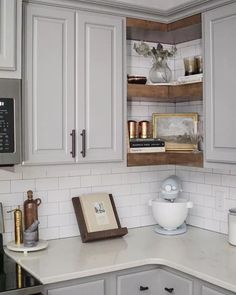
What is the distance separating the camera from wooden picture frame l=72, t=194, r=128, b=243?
8.96ft

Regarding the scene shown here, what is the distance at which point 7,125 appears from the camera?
2.25m

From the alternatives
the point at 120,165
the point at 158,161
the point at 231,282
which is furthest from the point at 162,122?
the point at 231,282

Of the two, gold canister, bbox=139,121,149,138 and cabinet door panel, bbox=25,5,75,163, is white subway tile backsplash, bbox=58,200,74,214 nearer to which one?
cabinet door panel, bbox=25,5,75,163

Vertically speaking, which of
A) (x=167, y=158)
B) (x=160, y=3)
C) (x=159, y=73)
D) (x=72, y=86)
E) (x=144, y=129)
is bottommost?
(x=167, y=158)

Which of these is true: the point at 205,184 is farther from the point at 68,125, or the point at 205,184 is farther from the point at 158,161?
the point at 68,125

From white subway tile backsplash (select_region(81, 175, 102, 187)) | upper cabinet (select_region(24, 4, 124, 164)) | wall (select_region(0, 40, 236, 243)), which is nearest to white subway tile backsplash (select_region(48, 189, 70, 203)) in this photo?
wall (select_region(0, 40, 236, 243))

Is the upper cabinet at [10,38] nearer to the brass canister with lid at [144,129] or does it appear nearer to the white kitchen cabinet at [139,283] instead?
the brass canister with lid at [144,129]

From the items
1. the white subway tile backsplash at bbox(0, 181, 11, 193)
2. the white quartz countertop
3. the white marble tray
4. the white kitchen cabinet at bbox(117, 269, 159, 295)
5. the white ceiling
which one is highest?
the white ceiling

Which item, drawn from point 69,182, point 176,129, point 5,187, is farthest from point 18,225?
point 176,129

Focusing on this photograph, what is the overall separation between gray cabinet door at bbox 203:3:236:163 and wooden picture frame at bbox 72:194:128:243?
2.40 ft

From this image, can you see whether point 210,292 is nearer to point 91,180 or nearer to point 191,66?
point 91,180

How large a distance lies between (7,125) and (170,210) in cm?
120

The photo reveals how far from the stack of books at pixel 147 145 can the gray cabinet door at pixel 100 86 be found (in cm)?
11

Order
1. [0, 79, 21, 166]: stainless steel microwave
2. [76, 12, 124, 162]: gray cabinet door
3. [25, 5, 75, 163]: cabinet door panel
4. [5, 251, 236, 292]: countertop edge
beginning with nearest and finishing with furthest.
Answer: [5, 251, 236, 292]: countertop edge, [0, 79, 21, 166]: stainless steel microwave, [25, 5, 75, 163]: cabinet door panel, [76, 12, 124, 162]: gray cabinet door
